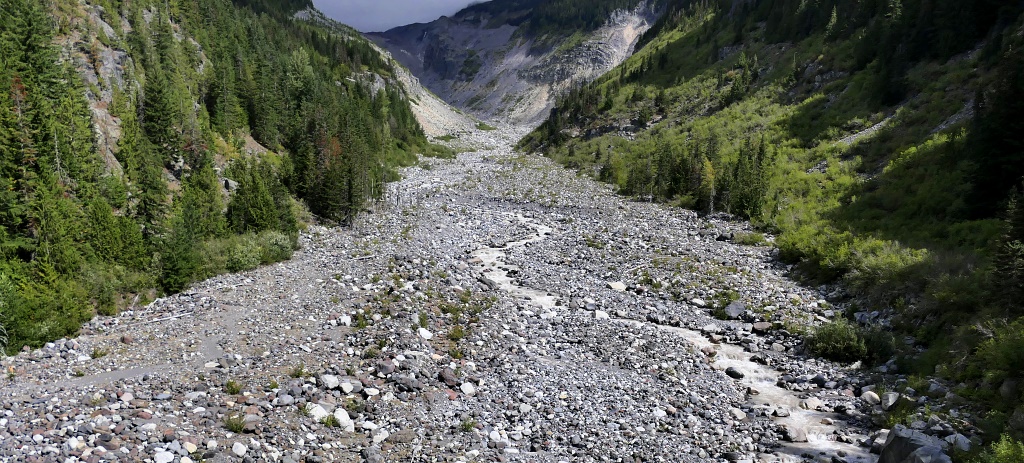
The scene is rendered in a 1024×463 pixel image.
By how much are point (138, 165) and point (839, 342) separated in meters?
39.1

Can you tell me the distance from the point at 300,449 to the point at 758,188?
35677mm

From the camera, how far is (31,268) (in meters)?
19.7

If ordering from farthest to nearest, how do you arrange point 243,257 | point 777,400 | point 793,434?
point 243,257 → point 777,400 → point 793,434

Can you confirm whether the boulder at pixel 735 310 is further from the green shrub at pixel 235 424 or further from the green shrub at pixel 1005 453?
the green shrub at pixel 235 424

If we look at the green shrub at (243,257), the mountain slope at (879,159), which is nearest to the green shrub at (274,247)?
the green shrub at (243,257)

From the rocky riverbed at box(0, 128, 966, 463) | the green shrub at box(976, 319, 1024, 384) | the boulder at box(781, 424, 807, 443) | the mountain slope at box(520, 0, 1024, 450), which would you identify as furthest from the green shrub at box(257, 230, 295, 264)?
the green shrub at box(976, 319, 1024, 384)

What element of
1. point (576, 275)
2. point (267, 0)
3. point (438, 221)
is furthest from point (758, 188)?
point (267, 0)

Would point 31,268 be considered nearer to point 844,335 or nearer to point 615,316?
point 615,316

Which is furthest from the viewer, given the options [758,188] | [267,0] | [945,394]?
[267,0]

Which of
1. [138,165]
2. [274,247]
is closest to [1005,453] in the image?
[274,247]

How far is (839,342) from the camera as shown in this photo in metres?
15.8

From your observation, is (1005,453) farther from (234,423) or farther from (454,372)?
(234,423)

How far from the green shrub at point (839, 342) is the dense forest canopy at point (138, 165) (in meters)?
25.8

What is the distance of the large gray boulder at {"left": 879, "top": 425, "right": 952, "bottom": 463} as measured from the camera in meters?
9.03
